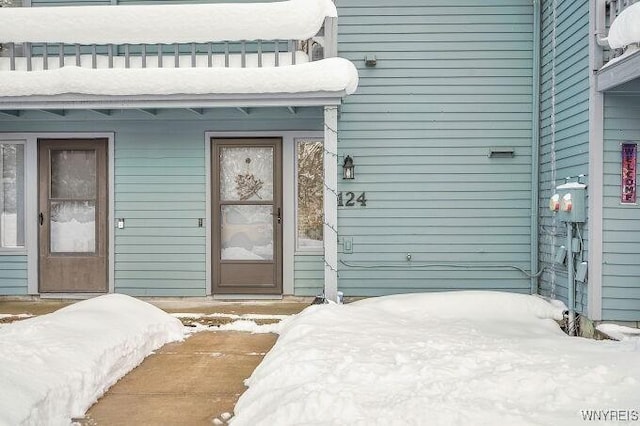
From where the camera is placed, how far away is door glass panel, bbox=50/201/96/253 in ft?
25.4

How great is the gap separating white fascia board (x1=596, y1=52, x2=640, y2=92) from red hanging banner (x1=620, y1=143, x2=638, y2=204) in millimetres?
644

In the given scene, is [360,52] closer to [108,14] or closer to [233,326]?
[108,14]

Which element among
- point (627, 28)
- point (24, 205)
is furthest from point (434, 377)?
point (24, 205)

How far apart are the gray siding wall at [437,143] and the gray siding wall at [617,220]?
171 centimetres

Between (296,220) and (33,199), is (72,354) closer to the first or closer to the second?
(296,220)

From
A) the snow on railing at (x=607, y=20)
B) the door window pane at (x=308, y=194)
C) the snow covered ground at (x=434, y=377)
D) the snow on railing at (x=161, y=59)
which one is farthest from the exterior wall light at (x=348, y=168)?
the snow on railing at (x=607, y=20)

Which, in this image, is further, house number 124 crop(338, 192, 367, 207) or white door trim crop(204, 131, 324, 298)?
white door trim crop(204, 131, 324, 298)

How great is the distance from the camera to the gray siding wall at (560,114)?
583cm

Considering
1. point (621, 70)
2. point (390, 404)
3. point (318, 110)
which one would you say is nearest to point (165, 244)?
point (318, 110)

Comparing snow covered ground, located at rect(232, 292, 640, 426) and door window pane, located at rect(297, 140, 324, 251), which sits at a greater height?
door window pane, located at rect(297, 140, 324, 251)

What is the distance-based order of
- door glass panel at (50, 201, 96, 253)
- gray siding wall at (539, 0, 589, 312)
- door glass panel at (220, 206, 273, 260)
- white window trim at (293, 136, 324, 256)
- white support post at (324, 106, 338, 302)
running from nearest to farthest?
1. gray siding wall at (539, 0, 589, 312)
2. white support post at (324, 106, 338, 302)
3. white window trim at (293, 136, 324, 256)
4. door glass panel at (220, 206, 273, 260)
5. door glass panel at (50, 201, 96, 253)

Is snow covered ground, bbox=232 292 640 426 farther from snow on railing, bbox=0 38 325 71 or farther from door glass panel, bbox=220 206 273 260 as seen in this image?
snow on railing, bbox=0 38 325 71

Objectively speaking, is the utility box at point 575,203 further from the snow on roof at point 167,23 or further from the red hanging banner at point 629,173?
the snow on roof at point 167,23
